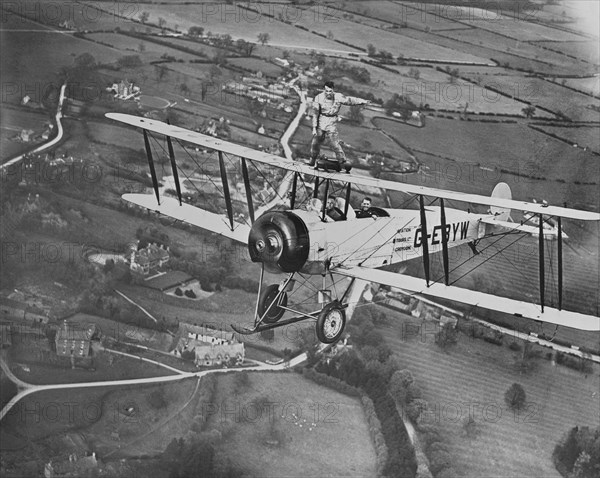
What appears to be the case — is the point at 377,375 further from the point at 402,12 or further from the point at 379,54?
the point at 402,12

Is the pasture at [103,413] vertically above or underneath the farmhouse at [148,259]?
underneath

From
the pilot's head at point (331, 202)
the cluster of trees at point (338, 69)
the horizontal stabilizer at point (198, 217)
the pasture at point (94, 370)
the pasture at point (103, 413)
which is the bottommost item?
the pasture at point (103, 413)

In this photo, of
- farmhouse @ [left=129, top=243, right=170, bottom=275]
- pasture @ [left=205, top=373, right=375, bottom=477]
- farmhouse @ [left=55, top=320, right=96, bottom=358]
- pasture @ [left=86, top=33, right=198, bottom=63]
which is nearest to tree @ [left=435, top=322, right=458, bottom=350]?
pasture @ [left=205, top=373, right=375, bottom=477]

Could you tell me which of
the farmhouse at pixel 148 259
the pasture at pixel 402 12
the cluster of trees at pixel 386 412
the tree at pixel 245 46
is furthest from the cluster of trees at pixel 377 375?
the tree at pixel 245 46

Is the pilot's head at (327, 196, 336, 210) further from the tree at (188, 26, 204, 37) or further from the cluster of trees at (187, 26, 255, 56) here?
the tree at (188, 26, 204, 37)

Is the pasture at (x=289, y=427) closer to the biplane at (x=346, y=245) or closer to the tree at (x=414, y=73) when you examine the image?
the biplane at (x=346, y=245)

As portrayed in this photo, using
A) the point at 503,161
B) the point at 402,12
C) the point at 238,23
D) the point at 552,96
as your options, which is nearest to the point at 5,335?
the point at 238,23

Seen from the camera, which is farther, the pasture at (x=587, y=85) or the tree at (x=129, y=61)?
the tree at (x=129, y=61)

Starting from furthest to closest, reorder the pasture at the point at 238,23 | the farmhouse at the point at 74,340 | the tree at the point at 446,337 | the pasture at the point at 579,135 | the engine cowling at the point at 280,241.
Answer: the pasture at the point at 238,23 < the pasture at the point at 579,135 < the farmhouse at the point at 74,340 < the tree at the point at 446,337 < the engine cowling at the point at 280,241
